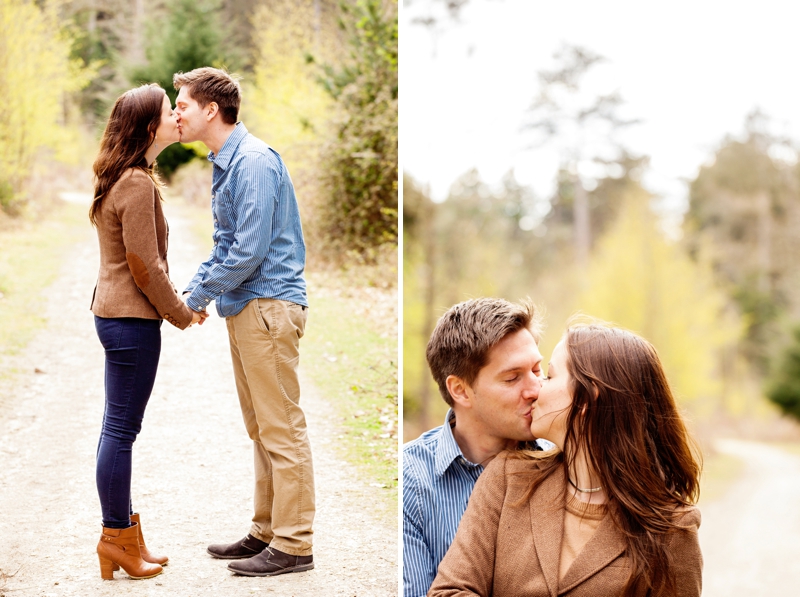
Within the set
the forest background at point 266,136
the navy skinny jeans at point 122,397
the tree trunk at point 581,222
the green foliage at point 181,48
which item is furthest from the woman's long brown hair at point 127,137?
the tree trunk at point 581,222

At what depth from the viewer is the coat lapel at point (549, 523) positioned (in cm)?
151

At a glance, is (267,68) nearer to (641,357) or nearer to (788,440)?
(641,357)

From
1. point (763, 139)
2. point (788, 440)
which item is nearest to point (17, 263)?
point (788, 440)

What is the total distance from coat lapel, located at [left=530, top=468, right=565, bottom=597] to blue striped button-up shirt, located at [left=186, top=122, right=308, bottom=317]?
1.00m

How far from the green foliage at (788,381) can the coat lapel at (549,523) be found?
1571 cm

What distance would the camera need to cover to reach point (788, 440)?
2034 centimetres

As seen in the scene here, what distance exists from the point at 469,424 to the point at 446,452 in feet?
0.29

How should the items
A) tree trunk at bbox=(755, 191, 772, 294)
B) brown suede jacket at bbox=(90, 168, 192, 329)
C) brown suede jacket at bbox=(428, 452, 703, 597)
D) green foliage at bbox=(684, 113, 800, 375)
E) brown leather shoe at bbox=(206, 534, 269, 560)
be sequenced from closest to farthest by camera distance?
brown suede jacket at bbox=(428, 452, 703, 597) → brown suede jacket at bbox=(90, 168, 192, 329) → brown leather shoe at bbox=(206, 534, 269, 560) → green foliage at bbox=(684, 113, 800, 375) → tree trunk at bbox=(755, 191, 772, 294)

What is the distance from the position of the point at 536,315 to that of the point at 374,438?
143 cm

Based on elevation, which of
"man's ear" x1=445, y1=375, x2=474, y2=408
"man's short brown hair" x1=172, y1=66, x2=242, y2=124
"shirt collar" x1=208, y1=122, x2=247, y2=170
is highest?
"man's short brown hair" x1=172, y1=66, x2=242, y2=124

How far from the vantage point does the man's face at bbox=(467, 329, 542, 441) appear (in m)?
1.70

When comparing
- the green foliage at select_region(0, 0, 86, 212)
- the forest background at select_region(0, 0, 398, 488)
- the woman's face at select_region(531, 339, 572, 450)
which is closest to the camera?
the woman's face at select_region(531, 339, 572, 450)

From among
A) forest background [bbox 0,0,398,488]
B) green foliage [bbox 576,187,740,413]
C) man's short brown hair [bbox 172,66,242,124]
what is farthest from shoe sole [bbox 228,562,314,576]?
green foliage [bbox 576,187,740,413]

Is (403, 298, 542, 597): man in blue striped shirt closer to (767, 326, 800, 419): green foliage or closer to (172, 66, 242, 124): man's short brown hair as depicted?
(172, 66, 242, 124): man's short brown hair
